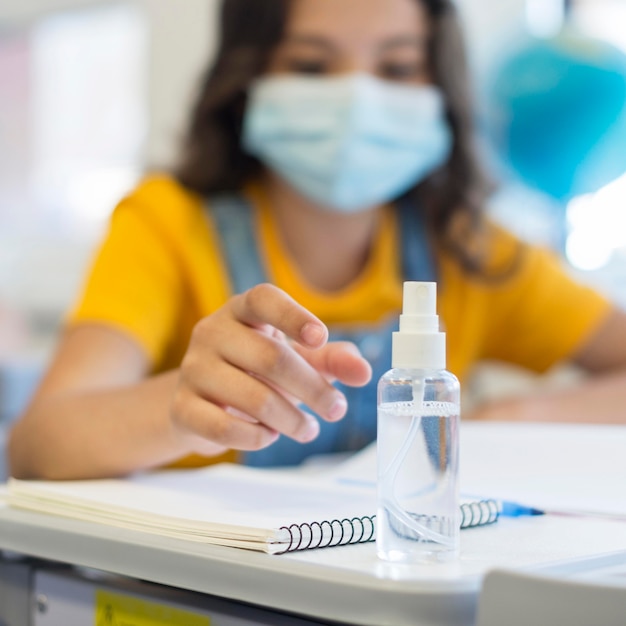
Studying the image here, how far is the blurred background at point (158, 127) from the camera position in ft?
5.61

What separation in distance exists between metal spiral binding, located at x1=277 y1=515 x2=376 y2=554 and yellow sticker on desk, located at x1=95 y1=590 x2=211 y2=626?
0.25 ft

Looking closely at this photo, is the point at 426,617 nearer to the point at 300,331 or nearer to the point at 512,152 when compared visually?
the point at 300,331

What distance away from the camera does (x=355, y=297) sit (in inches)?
50.8

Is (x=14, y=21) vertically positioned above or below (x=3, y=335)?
above

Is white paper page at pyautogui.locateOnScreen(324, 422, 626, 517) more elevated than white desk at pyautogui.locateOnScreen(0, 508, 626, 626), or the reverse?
white paper page at pyautogui.locateOnScreen(324, 422, 626, 517)

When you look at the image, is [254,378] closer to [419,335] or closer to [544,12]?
[419,335]

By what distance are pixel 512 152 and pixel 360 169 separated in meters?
0.62

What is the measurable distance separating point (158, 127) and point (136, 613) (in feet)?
7.31

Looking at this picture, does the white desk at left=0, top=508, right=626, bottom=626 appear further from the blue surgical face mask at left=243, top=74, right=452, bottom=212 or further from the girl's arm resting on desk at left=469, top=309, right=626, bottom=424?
the blue surgical face mask at left=243, top=74, right=452, bottom=212

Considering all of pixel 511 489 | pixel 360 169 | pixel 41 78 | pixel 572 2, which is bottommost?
pixel 511 489

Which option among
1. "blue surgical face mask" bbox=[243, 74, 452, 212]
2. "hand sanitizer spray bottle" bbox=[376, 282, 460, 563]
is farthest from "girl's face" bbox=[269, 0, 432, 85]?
"hand sanitizer spray bottle" bbox=[376, 282, 460, 563]

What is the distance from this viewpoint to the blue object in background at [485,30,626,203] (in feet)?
5.55

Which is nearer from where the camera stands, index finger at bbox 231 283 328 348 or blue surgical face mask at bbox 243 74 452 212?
index finger at bbox 231 283 328 348

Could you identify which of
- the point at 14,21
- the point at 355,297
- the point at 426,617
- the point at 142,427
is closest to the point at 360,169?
the point at 355,297
